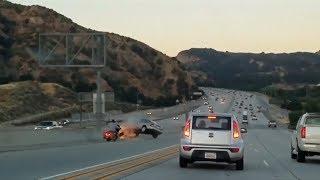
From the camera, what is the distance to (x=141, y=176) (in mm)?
19250

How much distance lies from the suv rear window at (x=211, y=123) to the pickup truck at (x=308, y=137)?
5116 mm

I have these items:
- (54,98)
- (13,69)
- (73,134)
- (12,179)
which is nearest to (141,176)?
(12,179)

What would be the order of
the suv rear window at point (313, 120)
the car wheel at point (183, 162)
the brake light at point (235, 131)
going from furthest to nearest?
the suv rear window at point (313, 120) < the car wheel at point (183, 162) < the brake light at point (235, 131)

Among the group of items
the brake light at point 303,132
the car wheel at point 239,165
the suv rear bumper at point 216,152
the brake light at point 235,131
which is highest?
the brake light at point 235,131

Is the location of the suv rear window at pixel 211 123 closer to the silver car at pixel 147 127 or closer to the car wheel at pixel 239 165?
the car wheel at pixel 239 165

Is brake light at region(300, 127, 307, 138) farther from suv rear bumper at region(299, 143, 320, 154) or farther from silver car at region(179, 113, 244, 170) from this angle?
silver car at region(179, 113, 244, 170)

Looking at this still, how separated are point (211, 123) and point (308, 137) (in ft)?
17.5

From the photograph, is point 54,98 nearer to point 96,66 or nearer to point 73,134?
point 96,66

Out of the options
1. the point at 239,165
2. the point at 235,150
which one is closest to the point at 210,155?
the point at 235,150

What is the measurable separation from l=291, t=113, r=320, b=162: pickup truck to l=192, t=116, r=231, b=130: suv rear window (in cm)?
512

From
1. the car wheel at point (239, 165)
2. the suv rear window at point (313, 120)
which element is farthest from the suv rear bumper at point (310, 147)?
the car wheel at point (239, 165)

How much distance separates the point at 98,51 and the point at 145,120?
25.1 feet

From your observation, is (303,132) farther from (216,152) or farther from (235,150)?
(216,152)

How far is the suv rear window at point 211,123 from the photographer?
73.0 ft
